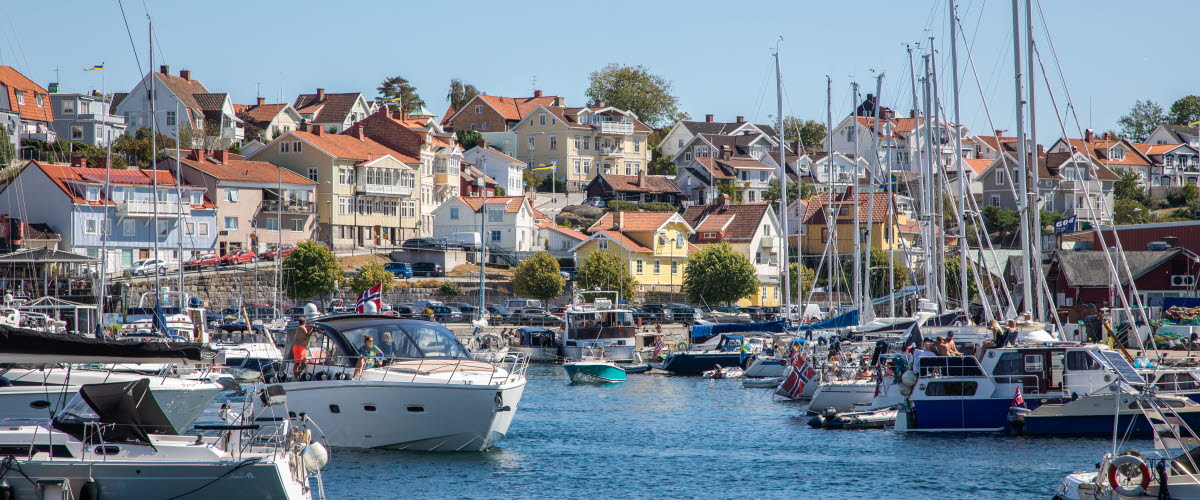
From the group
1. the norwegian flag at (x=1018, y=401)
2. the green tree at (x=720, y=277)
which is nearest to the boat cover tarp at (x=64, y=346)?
the norwegian flag at (x=1018, y=401)

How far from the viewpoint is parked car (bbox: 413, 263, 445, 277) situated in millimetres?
81812

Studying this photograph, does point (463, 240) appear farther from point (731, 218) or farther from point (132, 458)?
point (132, 458)

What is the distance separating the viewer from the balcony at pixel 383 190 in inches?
3639

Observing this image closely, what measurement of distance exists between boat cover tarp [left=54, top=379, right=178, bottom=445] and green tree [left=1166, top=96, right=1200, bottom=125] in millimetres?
142670

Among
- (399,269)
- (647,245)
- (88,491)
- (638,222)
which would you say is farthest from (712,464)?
(638,222)

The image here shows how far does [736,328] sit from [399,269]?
31.5 metres

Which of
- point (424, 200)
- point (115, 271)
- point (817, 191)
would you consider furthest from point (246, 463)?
point (817, 191)

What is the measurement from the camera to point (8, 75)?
98250 mm

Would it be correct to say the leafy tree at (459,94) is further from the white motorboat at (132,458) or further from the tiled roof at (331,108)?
the white motorboat at (132,458)

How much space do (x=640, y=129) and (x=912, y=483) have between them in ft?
330

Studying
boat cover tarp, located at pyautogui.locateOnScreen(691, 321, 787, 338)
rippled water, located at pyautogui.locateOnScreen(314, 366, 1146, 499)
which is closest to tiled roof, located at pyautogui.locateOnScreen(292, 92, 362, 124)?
boat cover tarp, located at pyautogui.locateOnScreen(691, 321, 787, 338)

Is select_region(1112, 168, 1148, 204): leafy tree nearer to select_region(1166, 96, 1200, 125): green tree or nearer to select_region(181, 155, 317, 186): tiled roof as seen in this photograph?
select_region(1166, 96, 1200, 125): green tree

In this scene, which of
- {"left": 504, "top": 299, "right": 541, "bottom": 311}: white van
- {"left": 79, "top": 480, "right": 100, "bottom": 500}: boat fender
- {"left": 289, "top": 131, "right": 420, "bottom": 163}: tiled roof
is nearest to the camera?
{"left": 79, "top": 480, "right": 100, "bottom": 500}: boat fender

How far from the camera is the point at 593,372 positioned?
163ft
